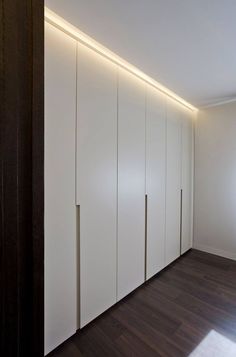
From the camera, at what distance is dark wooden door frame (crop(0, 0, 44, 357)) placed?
1.61ft

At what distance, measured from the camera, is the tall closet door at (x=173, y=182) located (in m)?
2.64

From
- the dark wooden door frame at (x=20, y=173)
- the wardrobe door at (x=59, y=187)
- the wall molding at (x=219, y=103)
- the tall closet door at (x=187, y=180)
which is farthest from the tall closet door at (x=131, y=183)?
the wall molding at (x=219, y=103)

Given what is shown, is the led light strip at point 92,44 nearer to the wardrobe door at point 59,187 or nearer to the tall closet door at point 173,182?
the wardrobe door at point 59,187

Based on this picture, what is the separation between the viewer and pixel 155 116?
2.35 metres

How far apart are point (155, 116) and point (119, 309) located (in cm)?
218

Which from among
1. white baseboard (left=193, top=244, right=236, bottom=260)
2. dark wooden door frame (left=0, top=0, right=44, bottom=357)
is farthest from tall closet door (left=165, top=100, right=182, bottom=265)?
dark wooden door frame (left=0, top=0, right=44, bottom=357)

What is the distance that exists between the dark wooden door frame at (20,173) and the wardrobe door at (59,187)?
2.76 ft

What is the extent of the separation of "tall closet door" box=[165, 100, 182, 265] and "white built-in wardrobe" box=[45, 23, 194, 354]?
0.31 ft

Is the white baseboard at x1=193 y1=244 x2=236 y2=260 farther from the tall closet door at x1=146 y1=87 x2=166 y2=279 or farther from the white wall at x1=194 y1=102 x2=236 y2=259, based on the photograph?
the tall closet door at x1=146 y1=87 x2=166 y2=279

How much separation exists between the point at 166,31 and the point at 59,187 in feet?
4.73

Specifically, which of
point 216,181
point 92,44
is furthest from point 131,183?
point 216,181

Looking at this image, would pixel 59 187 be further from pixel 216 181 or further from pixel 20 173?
pixel 216 181

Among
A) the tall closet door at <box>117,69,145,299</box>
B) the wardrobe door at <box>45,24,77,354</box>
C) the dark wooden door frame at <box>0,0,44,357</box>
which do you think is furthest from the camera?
the tall closet door at <box>117,69,145,299</box>

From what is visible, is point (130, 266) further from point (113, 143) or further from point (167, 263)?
point (113, 143)
